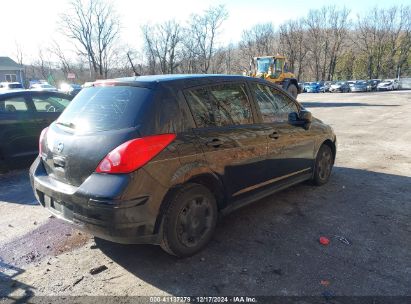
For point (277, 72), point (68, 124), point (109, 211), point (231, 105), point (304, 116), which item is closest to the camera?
point (109, 211)

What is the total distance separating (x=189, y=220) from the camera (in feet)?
10.8

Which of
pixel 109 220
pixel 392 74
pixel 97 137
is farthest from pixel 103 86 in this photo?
pixel 392 74

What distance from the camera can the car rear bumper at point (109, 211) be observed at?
2760 millimetres

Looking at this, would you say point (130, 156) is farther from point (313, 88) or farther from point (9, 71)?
point (9, 71)

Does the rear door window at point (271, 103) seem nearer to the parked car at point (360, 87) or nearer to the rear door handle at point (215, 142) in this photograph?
the rear door handle at point (215, 142)

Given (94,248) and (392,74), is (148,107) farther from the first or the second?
(392,74)

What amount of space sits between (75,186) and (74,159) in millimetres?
247

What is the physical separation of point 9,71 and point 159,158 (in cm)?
7307

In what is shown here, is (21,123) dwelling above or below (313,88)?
above

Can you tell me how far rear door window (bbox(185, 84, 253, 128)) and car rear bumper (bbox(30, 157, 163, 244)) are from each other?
1.03m

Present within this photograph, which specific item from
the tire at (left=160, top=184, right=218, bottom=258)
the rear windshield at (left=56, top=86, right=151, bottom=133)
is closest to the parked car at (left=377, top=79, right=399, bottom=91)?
the tire at (left=160, top=184, right=218, bottom=258)

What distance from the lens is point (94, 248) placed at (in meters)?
3.59

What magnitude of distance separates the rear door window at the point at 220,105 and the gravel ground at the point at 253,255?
130 cm

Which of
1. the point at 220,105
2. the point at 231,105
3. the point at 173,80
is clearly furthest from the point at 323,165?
the point at 173,80
